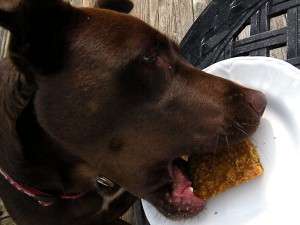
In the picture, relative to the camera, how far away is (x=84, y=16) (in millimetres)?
1623

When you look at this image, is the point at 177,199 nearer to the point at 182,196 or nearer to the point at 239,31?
the point at 182,196

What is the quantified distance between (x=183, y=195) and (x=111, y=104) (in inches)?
18.9

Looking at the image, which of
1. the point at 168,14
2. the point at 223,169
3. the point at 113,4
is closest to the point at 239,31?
the point at 113,4

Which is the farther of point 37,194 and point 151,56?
point 37,194

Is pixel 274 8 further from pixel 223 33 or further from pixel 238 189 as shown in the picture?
pixel 238 189

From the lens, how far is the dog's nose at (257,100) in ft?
5.52

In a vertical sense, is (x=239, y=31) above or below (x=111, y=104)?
below

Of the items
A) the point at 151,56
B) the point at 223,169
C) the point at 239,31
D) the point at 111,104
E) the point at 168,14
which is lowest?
the point at 168,14

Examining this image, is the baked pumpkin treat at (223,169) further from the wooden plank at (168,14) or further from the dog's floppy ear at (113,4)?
the wooden plank at (168,14)

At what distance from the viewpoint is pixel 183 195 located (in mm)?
1807

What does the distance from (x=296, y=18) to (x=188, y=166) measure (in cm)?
84

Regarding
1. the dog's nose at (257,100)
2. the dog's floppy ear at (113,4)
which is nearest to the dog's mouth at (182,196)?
the dog's nose at (257,100)

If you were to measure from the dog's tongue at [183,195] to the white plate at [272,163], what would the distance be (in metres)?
0.09

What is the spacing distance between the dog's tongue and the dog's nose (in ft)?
1.25
